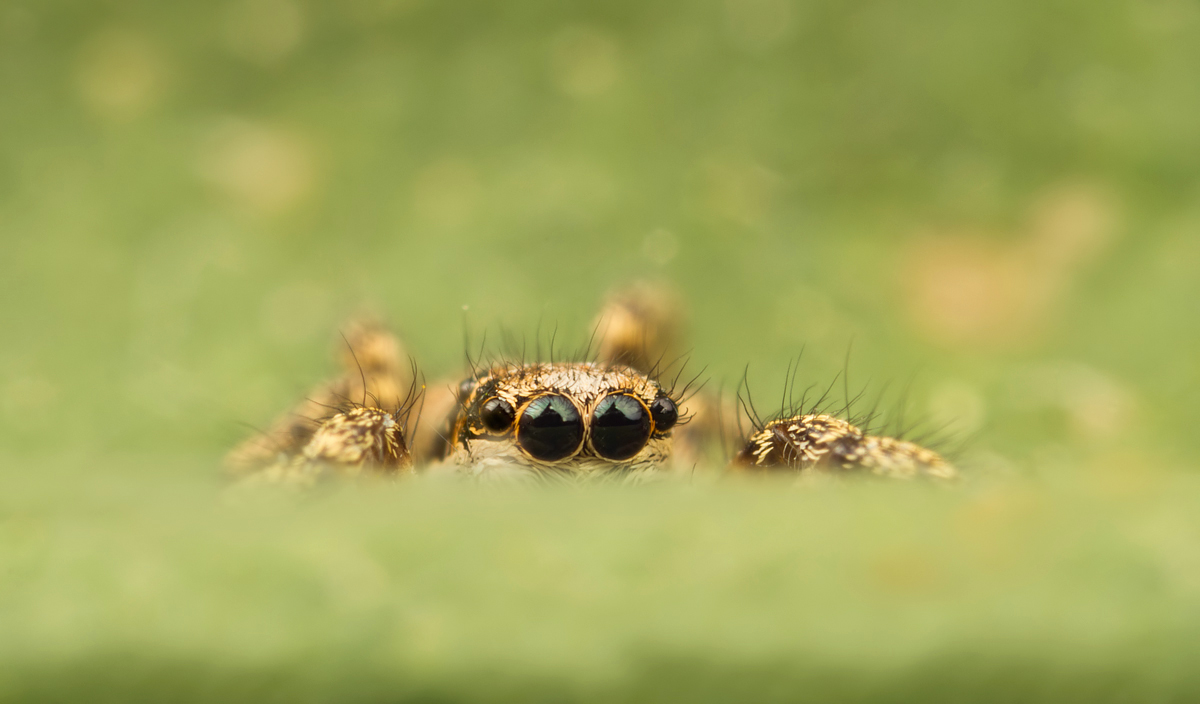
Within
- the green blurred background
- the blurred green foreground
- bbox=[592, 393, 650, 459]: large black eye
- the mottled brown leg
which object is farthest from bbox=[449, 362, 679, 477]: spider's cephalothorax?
the green blurred background

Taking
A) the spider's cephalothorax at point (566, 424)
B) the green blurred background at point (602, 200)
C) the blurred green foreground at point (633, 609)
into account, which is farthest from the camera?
the green blurred background at point (602, 200)

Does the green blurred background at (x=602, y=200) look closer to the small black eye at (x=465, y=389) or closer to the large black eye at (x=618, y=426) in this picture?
the small black eye at (x=465, y=389)

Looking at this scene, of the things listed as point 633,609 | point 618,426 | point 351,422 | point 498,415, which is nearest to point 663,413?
point 618,426

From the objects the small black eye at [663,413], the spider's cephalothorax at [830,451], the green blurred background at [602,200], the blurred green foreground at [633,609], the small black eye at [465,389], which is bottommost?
the blurred green foreground at [633,609]

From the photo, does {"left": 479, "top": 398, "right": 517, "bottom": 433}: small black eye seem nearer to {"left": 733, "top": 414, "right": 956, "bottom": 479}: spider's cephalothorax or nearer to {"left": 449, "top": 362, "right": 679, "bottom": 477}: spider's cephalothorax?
{"left": 449, "top": 362, "right": 679, "bottom": 477}: spider's cephalothorax

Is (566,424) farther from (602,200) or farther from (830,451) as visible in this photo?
(602,200)

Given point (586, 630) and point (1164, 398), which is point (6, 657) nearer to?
point (586, 630)

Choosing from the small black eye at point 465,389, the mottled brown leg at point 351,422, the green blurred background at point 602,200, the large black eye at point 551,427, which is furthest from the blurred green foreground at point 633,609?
the green blurred background at point 602,200

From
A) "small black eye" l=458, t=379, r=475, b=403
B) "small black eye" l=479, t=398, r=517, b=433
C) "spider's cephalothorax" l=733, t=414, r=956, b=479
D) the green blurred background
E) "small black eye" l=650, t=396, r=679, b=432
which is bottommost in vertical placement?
"spider's cephalothorax" l=733, t=414, r=956, b=479
